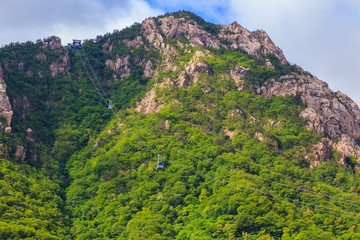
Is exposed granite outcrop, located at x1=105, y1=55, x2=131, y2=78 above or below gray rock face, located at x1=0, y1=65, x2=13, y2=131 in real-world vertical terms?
above

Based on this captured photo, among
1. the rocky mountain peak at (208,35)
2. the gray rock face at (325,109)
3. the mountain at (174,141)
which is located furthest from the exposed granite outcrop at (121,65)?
the gray rock face at (325,109)

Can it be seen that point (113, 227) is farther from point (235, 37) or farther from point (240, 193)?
point (235, 37)

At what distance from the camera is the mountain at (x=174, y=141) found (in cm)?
9869

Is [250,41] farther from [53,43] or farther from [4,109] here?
[4,109]

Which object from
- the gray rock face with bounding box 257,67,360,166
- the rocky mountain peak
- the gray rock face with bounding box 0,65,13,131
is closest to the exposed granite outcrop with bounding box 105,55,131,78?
the rocky mountain peak

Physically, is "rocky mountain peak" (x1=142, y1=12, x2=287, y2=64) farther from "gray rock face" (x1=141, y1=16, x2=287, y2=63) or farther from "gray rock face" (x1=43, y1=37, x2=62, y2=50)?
"gray rock face" (x1=43, y1=37, x2=62, y2=50)

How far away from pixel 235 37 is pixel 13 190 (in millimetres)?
97396

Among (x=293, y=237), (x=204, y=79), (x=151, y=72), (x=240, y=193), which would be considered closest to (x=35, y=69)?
(x=151, y=72)

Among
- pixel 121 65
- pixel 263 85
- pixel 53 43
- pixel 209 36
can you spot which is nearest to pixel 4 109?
pixel 121 65

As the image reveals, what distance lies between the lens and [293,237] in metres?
91.6

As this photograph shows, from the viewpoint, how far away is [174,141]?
409 feet

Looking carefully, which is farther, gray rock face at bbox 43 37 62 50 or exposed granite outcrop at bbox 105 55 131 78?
gray rock face at bbox 43 37 62 50

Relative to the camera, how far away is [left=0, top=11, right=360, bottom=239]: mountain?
324 feet

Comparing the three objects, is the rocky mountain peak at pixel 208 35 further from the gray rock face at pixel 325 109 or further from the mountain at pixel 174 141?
the gray rock face at pixel 325 109
